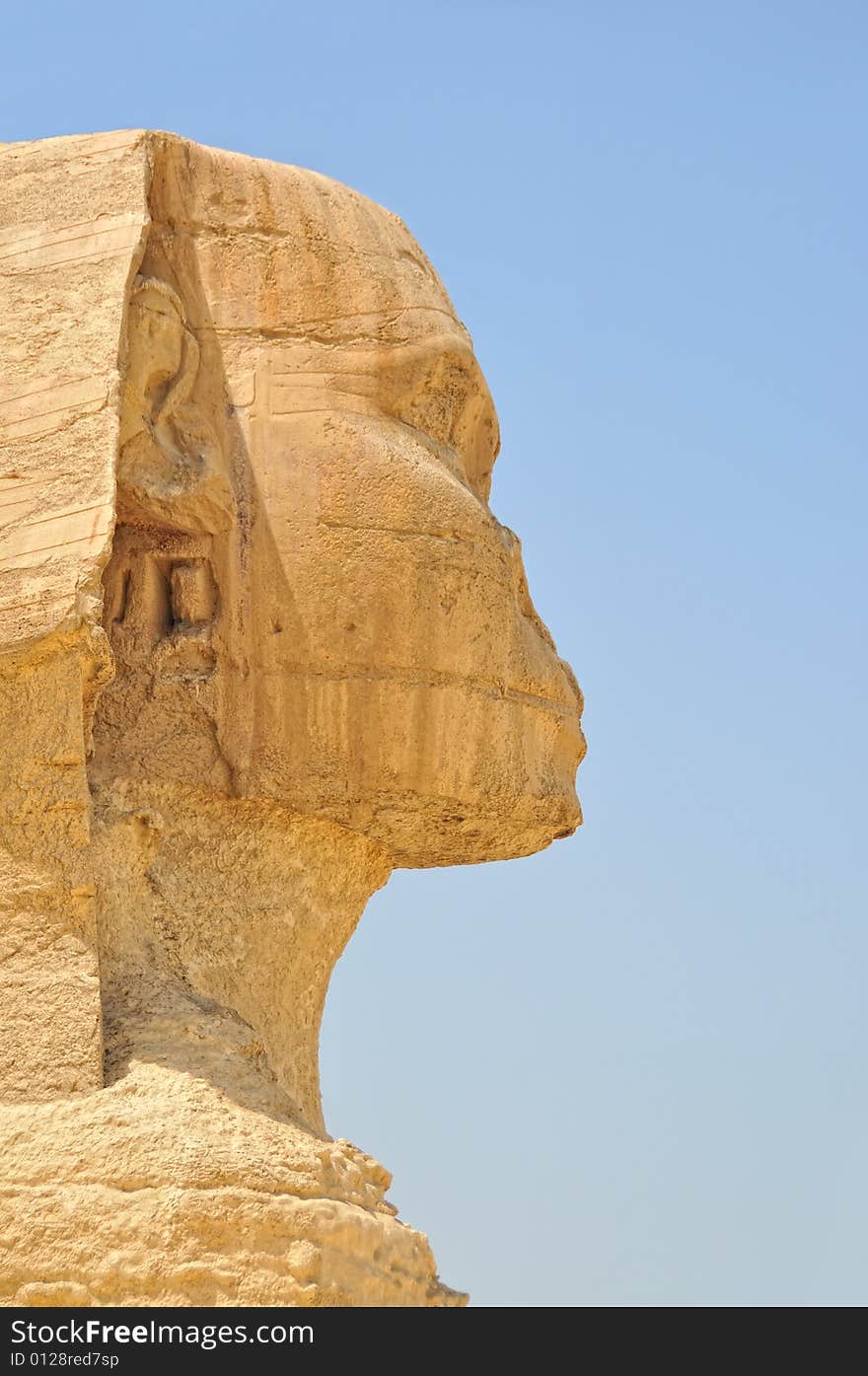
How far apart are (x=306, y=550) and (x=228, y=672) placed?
0.48 metres

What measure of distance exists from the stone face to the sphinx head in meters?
0.01

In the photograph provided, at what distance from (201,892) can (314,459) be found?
4.83ft

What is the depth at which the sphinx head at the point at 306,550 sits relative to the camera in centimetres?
894

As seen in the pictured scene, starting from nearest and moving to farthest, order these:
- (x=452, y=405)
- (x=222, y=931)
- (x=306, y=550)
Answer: (x=222, y=931), (x=306, y=550), (x=452, y=405)

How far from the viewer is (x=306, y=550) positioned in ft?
29.7

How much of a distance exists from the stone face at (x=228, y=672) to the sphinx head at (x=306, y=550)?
0.03 feet

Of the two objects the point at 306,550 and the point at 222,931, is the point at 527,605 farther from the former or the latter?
the point at 222,931

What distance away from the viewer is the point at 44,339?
8781 millimetres

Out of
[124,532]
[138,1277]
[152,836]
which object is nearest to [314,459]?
[124,532]

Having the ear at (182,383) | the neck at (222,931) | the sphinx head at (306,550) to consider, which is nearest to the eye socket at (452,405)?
the sphinx head at (306,550)

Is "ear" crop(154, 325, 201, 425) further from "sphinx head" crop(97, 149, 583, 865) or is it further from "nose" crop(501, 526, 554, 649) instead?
"nose" crop(501, 526, 554, 649)

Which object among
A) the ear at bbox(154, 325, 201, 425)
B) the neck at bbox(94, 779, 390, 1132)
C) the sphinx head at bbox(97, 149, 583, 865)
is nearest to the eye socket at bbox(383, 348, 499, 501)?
the sphinx head at bbox(97, 149, 583, 865)

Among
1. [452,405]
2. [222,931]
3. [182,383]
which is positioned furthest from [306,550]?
[222,931]

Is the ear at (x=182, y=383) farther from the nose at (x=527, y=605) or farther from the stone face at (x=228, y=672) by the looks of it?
the nose at (x=527, y=605)
